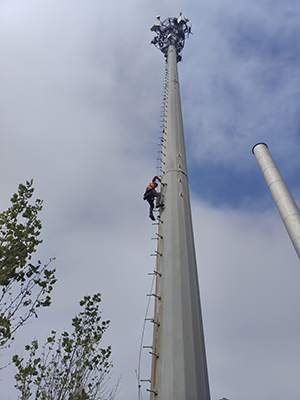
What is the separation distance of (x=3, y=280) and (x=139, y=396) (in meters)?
3.54

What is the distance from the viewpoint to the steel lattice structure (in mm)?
21891

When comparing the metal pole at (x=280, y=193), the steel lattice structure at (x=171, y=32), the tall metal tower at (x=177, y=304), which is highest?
the steel lattice structure at (x=171, y=32)

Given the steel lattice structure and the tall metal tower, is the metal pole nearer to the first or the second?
the tall metal tower

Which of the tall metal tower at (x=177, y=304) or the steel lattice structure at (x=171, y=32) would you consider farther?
the steel lattice structure at (x=171, y=32)

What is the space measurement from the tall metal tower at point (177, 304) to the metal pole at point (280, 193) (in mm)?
5566

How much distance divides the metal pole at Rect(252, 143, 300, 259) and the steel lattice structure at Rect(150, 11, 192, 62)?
12.3 m

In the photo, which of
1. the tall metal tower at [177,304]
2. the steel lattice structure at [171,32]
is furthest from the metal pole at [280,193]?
the steel lattice structure at [171,32]

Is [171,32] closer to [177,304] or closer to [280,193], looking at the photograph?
[280,193]

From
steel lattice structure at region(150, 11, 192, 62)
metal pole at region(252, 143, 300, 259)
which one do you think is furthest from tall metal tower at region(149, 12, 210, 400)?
steel lattice structure at region(150, 11, 192, 62)

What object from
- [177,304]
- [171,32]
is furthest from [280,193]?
[171,32]

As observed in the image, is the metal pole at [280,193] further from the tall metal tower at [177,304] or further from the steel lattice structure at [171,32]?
the steel lattice structure at [171,32]

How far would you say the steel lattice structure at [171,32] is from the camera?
71.8 feet

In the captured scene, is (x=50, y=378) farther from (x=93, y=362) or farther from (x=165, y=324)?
(x=165, y=324)

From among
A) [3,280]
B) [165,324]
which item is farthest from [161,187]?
[3,280]
